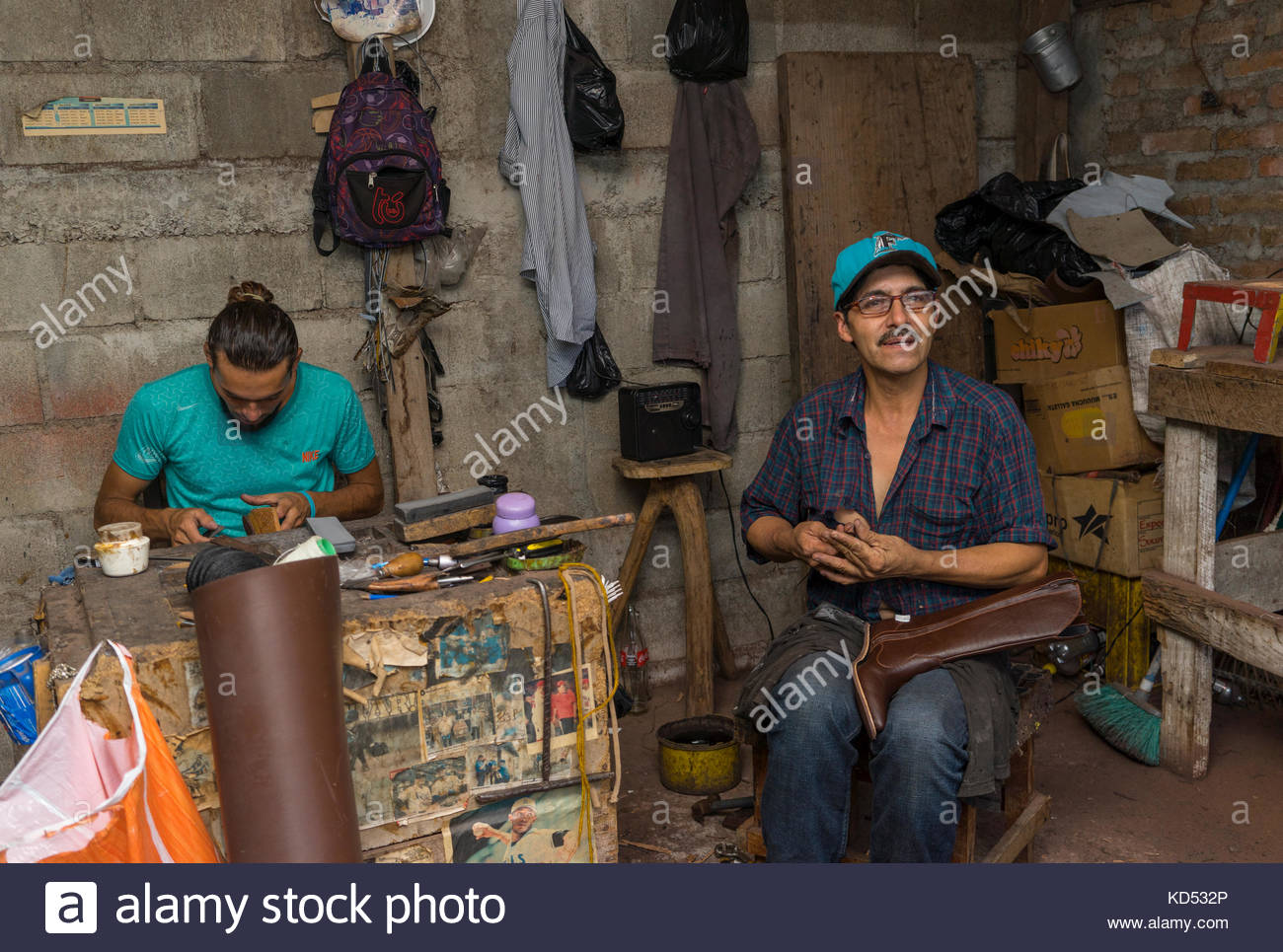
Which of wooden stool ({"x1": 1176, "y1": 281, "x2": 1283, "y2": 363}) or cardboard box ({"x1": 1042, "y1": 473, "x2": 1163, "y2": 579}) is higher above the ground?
wooden stool ({"x1": 1176, "y1": 281, "x2": 1283, "y2": 363})

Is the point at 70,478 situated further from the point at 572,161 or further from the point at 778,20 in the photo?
the point at 778,20

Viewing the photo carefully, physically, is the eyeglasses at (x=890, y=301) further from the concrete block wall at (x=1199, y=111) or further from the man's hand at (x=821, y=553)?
the concrete block wall at (x=1199, y=111)

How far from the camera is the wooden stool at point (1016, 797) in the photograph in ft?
7.75

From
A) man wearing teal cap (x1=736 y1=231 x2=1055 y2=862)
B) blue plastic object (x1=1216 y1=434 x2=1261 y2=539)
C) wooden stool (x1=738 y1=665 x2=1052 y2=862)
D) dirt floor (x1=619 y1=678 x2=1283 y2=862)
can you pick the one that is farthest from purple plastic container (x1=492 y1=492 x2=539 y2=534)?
blue plastic object (x1=1216 y1=434 x2=1261 y2=539)

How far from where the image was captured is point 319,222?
11.3ft

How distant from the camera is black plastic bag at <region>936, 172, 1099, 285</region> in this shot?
3.76m

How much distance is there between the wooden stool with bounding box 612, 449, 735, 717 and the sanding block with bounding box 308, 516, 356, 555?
4.13 feet

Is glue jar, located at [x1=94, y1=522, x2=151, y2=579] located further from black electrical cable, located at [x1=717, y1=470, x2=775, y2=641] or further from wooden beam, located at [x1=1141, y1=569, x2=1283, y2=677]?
wooden beam, located at [x1=1141, y1=569, x2=1283, y2=677]

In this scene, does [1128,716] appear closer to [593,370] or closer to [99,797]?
[593,370]

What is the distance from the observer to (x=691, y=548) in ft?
12.2

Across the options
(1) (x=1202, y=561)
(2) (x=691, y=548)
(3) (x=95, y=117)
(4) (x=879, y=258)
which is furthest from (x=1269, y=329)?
(3) (x=95, y=117)

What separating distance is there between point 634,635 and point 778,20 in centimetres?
212

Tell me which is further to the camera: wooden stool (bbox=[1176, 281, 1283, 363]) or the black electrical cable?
the black electrical cable

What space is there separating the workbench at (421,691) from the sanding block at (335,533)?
260 mm
